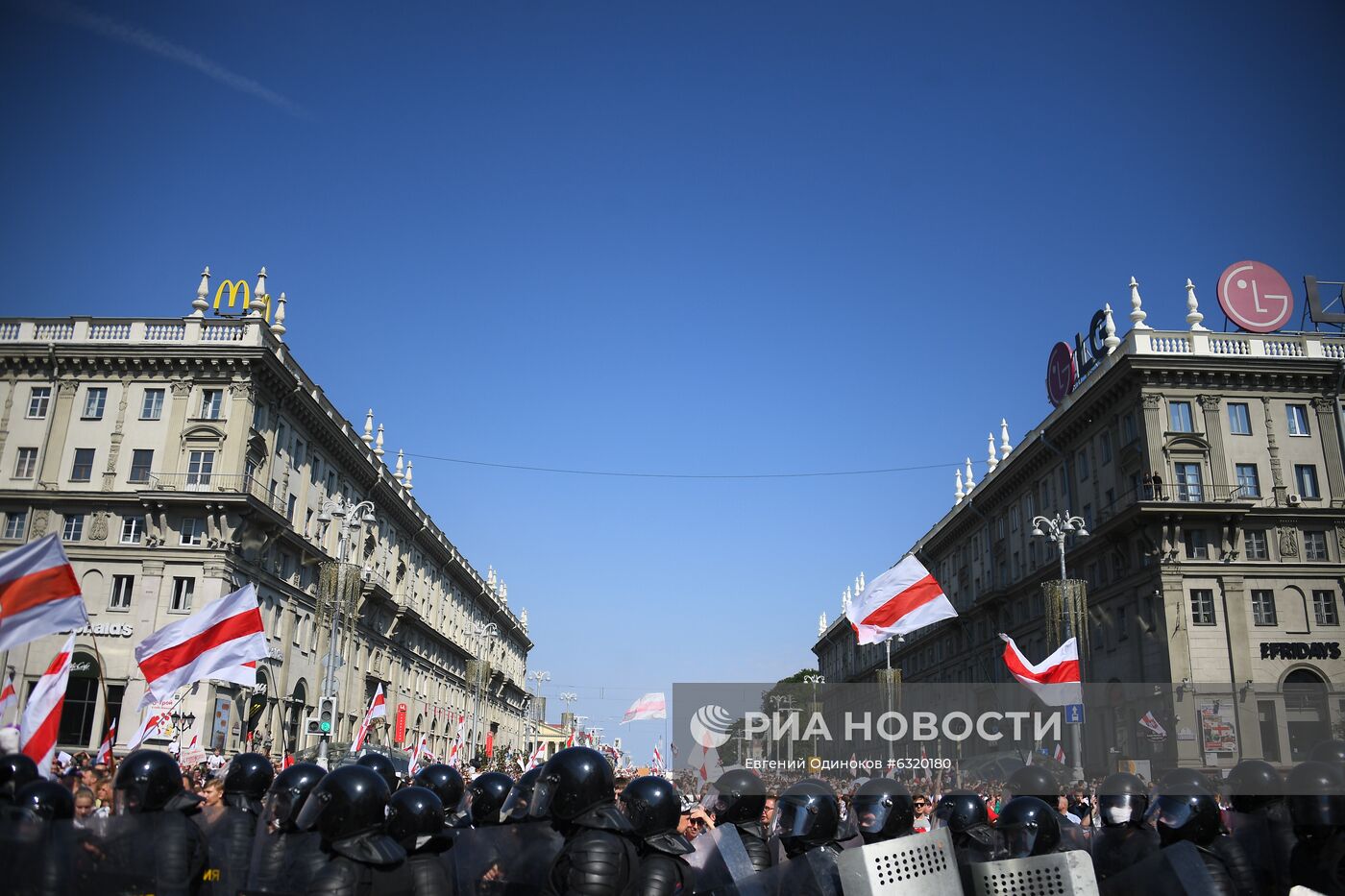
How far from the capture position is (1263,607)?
124 ft

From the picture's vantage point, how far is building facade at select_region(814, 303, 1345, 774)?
36.2 metres

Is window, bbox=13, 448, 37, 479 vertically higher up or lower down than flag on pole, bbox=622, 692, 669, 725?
higher up

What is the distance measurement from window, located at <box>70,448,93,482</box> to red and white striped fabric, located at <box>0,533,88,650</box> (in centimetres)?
3305

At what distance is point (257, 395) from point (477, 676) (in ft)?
97.2

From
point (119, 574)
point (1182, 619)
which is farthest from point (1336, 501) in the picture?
point (119, 574)

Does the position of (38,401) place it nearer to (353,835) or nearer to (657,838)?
(353,835)

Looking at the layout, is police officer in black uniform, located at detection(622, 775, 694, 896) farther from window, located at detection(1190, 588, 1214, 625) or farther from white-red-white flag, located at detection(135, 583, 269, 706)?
window, located at detection(1190, 588, 1214, 625)

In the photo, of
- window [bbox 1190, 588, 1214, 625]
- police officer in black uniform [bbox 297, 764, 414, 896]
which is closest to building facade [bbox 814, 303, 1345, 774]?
window [bbox 1190, 588, 1214, 625]

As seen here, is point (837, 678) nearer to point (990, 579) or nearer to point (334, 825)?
point (990, 579)

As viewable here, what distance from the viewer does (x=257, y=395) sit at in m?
41.5

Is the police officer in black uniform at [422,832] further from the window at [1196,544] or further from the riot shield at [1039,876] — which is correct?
the window at [1196,544]

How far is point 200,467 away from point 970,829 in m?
38.2

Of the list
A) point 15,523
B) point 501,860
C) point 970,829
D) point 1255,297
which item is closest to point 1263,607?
point 1255,297

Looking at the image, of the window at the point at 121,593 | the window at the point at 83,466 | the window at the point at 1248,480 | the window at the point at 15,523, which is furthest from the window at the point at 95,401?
the window at the point at 1248,480
